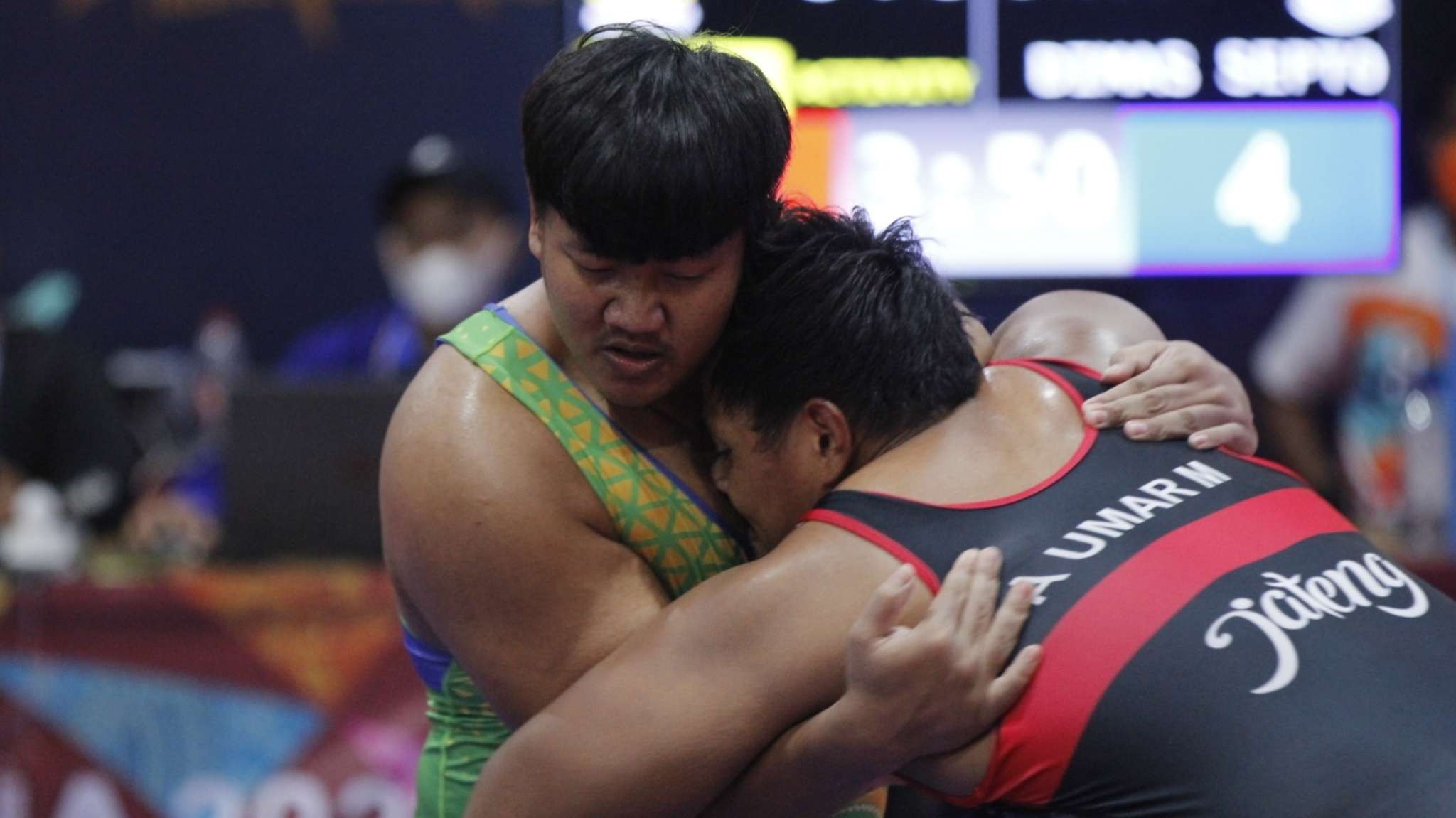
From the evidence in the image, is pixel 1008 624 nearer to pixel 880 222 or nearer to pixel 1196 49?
pixel 880 222

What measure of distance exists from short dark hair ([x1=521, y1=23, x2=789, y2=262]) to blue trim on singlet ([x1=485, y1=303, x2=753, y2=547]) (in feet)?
0.70

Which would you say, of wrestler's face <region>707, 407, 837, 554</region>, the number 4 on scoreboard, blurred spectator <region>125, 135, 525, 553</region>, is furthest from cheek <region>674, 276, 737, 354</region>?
blurred spectator <region>125, 135, 525, 553</region>

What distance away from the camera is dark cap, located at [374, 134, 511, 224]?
4828 mm

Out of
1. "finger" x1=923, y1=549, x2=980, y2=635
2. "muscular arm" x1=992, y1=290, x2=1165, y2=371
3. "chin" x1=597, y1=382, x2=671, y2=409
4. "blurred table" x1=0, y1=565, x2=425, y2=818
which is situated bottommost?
"blurred table" x1=0, y1=565, x2=425, y2=818

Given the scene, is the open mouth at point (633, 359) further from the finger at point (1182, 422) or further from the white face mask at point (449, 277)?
the white face mask at point (449, 277)

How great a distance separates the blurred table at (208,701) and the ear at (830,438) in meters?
1.74

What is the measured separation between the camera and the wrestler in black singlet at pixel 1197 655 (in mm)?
1520

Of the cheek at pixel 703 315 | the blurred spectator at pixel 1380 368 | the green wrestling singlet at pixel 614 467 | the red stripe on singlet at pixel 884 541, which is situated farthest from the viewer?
the blurred spectator at pixel 1380 368

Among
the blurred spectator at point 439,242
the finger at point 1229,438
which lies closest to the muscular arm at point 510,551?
the finger at point 1229,438

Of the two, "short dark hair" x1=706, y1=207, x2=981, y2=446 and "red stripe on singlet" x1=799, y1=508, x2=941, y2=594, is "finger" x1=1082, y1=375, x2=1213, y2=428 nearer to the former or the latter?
"short dark hair" x1=706, y1=207, x2=981, y2=446

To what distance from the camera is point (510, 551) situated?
5.84 ft

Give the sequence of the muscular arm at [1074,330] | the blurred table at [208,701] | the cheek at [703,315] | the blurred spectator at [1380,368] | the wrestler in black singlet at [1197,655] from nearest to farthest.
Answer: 1. the wrestler in black singlet at [1197,655]
2. the cheek at [703,315]
3. the muscular arm at [1074,330]
4. the blurred table at [208,701]
5. the blurred spectator at [1380,368]

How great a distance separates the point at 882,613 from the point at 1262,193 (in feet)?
9.90

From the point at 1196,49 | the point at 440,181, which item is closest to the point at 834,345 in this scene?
the point at 1196,49
